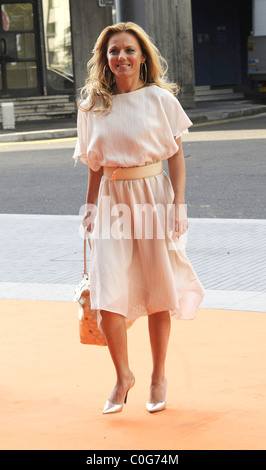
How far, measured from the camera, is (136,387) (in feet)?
13.9

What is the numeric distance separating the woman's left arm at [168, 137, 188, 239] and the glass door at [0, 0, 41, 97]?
20.1m

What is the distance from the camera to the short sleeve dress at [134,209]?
3.82 metres

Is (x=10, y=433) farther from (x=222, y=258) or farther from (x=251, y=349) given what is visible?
(x=222, y=258)

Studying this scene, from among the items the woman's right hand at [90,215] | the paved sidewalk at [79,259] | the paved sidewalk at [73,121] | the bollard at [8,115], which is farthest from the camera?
the bollard at [8,115]

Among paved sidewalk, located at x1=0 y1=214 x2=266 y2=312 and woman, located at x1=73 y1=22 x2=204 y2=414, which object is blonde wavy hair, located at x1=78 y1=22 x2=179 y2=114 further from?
paved sidewalk, located at x1=0 y1=214 x2=266 y2=312

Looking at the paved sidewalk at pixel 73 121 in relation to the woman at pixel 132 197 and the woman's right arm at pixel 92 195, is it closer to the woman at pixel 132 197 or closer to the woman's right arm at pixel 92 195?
the woman's right arm at pixel 92 195

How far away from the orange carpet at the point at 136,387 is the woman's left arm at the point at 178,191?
30.8 inches

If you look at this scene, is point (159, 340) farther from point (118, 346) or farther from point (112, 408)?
point (112, 408)

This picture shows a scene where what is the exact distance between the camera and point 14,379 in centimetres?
Answer: 436

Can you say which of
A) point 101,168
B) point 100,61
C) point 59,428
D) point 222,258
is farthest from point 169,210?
point 222,258

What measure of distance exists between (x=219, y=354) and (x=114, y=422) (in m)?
1.01

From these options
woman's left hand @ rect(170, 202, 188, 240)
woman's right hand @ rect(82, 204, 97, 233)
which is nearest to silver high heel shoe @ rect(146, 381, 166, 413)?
woman's left hand @ rect(170, 202, 188, 240)

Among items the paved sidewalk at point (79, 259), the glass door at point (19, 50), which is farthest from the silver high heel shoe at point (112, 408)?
the glass door at point (19, 50)

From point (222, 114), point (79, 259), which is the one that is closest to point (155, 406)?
point (79, 259)
